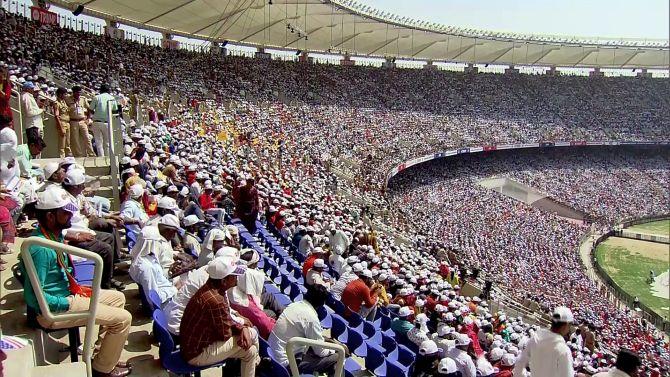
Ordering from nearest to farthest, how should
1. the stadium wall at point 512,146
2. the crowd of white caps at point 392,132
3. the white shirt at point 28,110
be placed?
the white shirt at point 28,110 < the crowd of white caps at point 392,132 < the stadium wall at point 512,146

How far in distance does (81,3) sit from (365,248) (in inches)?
901

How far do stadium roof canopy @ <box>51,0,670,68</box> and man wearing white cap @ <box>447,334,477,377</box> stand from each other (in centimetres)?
2469

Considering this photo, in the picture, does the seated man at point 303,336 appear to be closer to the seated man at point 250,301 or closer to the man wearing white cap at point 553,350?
the seated man at point 250,301

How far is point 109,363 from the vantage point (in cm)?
396

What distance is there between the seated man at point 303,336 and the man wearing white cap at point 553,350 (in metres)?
1.48

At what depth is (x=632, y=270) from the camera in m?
28.8

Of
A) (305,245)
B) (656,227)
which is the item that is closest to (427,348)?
(305,245)

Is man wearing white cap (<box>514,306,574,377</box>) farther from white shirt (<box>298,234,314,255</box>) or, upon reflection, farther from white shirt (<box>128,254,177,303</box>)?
white shirt (<box>298,234,314,255</box>)

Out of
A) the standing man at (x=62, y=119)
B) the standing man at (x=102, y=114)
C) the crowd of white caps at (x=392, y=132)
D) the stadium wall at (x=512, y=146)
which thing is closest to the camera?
the standing man at (x=102, y=114)

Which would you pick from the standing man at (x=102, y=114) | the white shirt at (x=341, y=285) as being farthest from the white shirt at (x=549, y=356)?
the standing man at (x=102, y=114)

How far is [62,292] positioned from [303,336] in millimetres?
1685

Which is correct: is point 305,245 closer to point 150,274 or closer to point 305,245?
point 305,245

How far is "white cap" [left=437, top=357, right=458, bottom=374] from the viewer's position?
5402 millimetres

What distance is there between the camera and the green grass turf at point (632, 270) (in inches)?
974
